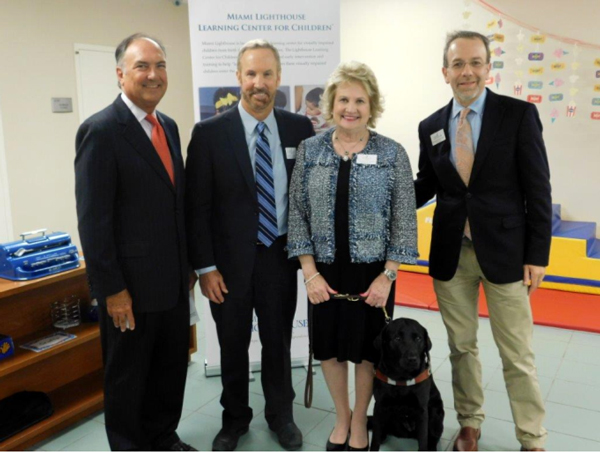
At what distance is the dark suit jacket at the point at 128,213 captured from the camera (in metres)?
1.80

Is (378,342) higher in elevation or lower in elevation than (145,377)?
higher

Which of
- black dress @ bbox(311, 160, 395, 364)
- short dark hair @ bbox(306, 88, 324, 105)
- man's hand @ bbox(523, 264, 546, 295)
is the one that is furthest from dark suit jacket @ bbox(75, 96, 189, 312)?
man's hand @ bbox(523, 264, 546, 295)

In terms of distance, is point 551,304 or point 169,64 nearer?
point 551,304

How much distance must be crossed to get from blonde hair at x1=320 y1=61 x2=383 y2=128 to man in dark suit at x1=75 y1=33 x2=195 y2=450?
64cm

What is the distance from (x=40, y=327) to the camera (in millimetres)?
2645

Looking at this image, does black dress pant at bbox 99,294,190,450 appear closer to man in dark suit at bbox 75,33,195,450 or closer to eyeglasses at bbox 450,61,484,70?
man in dark suit at bbox 75,33,195,450

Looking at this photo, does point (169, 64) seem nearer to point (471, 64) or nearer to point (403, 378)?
point (471, 64)

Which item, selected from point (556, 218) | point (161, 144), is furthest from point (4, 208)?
point (556, 218)

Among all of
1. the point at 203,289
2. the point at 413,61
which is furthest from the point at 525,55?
the point at 203,289

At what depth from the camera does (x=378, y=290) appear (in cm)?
201

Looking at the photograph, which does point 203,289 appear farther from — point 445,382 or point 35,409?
point 445,382

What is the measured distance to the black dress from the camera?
1.99 metres

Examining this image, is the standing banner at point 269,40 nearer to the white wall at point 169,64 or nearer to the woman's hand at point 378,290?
the woman's hand at point 378,290

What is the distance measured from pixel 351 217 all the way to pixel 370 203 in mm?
89
